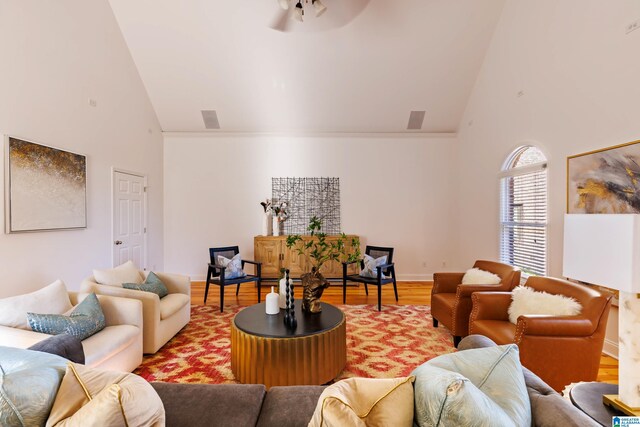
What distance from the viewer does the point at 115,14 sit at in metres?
4.37

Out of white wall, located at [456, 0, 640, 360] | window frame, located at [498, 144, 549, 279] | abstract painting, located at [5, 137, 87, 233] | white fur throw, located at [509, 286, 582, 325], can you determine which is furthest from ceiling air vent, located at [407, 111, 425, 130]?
abstract painting, located at [5, 137, 87, 233]

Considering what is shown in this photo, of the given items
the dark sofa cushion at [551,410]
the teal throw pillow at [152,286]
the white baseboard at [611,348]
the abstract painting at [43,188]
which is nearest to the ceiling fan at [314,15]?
the abstract painting at [43,188]

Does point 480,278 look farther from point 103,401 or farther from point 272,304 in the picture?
point 103,401

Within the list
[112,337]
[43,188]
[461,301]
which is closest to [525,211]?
[461,301]

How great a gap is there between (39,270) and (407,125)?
595cm

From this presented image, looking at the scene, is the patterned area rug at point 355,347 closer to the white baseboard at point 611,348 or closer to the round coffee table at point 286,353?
the round coffee table at point 286,353

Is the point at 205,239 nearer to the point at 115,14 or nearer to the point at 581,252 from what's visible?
the point at 115,14

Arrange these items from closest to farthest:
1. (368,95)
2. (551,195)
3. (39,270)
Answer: (39,270) → (551,195) → (368,95)

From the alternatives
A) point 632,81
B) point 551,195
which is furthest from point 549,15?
point 551,195

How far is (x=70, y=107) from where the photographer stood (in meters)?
3.62

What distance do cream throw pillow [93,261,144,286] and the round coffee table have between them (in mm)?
1582

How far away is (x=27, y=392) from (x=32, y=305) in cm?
167

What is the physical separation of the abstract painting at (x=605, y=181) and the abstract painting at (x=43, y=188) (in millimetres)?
Answer: 5773

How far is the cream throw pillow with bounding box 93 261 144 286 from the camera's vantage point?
3053 millimetres
